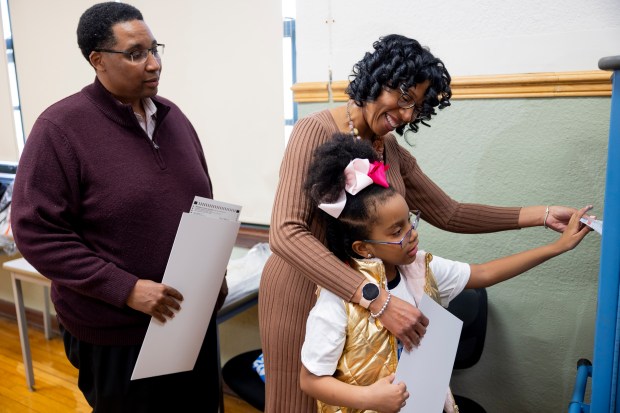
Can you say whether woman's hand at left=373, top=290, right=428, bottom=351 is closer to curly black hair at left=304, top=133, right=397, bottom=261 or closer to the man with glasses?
curly black hair at left=304, top=133, right=397, bottom=261

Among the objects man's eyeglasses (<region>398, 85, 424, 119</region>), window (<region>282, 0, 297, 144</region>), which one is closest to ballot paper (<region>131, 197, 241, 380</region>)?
man's eyeglasses (<region>398, 85, 424, 119</region>)

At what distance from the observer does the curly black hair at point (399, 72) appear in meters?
1.08

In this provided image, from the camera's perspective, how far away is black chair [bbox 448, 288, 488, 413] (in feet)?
5.84

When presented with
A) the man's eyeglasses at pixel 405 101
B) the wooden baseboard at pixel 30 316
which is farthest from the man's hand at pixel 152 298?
the wooden baseboard at pixel 30 316

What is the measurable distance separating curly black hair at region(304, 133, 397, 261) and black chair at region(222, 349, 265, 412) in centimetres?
96

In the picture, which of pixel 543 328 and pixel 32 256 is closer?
pixel 32 256

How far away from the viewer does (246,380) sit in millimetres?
1889

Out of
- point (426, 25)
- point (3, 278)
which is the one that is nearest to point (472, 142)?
point (426, 25)

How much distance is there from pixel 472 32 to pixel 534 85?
0.92 ft

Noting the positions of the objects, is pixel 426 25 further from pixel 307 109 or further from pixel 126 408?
pixel 126 408

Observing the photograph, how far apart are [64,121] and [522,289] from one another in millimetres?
1554

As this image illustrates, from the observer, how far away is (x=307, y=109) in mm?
2162

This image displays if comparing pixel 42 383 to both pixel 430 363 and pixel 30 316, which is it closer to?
pixel 30 316

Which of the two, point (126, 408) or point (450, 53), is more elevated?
point (450, 53)
